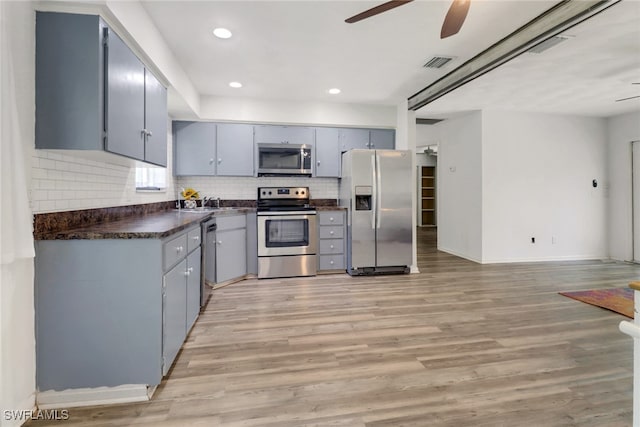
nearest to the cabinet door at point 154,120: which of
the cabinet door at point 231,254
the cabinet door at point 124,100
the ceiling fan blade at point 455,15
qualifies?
the cabinet door at point 124,100

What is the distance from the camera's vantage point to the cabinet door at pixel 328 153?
448cm

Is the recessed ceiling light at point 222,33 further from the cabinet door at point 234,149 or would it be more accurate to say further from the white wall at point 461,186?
the white wall at point 461,186

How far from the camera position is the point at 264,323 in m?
2.66

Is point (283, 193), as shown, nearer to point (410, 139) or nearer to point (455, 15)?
point (410, 139)

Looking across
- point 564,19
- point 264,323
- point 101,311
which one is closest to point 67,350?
point 101,311

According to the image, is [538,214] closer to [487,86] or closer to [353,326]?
[487,86]

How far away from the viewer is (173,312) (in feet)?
6.30

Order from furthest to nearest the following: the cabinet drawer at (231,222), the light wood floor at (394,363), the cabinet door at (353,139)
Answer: the cabinet door at (353,139)
the cabinet drawer at (231,222)
the light wood floor at (394,363)

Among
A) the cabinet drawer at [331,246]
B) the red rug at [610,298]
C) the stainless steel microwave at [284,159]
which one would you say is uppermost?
the stainless steel microwave at [284,159]

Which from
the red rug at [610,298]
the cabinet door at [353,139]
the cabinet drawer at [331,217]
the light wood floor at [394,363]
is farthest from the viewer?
the cabinet door at [353,139]

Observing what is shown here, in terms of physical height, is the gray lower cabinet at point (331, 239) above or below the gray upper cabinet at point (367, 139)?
below

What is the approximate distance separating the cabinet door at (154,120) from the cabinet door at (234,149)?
1.61 meters

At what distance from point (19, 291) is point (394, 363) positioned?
2.16m

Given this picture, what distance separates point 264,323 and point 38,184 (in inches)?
73.5
